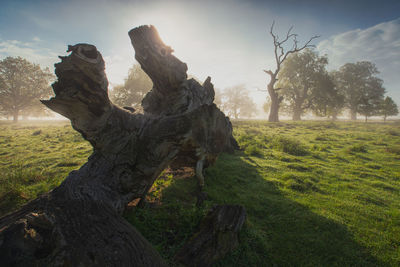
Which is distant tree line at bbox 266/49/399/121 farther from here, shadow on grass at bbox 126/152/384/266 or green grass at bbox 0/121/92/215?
green grass at bbox 0/121/92/215

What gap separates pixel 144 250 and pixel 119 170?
1754mm

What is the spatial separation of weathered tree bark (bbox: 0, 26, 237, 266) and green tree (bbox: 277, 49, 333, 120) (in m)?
39.8

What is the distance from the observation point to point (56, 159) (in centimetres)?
892

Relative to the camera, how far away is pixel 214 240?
311 cm

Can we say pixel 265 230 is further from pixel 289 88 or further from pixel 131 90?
pixel 289 88

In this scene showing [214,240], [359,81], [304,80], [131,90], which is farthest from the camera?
[359,81]

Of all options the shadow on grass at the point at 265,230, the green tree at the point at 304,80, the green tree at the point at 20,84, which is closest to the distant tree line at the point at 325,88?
the green tree at the point at 304,80

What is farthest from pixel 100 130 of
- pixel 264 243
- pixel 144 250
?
pixel 264 243

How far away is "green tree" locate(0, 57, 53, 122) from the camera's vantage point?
34656mm

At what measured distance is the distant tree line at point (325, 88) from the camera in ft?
114

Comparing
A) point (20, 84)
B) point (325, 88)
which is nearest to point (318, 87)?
point (325, 88)

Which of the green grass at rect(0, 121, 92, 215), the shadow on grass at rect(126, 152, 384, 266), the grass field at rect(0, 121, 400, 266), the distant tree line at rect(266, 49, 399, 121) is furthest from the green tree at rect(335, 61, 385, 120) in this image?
the green grass at rect(0, 121, 92, 215)

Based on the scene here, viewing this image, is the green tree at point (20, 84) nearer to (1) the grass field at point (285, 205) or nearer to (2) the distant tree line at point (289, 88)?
(2) the distant tree line at point (289, 88)

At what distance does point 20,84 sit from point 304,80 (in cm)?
6429
